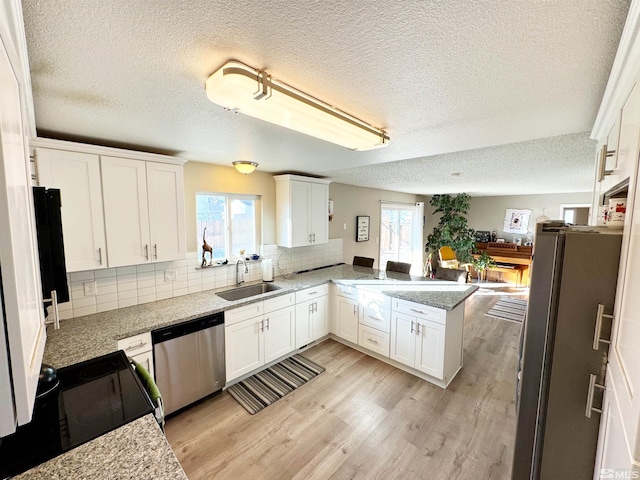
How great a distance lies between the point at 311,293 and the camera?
335 cm

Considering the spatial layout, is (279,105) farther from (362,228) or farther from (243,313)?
(362,228)

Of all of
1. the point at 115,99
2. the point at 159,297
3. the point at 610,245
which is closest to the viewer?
the point at 610,245

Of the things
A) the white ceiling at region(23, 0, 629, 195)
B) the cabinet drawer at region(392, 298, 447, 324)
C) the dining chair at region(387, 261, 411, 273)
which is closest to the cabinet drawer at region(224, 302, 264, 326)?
the cabinet drawer at region(392, 298, 447, 324)

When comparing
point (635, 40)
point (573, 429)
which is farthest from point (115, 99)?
point (573, 429)

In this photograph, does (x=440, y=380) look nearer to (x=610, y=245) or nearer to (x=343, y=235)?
(x=610, y=245)

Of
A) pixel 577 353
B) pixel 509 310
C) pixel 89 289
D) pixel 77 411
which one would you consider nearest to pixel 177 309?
pixel 89 289

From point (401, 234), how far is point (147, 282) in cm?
567

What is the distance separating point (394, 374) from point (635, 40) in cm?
293

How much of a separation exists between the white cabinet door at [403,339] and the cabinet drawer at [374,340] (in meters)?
0.08

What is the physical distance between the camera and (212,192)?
305 centimetres

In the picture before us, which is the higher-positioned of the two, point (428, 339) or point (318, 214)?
point (318, 214)

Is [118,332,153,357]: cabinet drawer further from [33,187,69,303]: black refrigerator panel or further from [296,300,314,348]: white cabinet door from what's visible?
[296,300,314,348]: white cabinet door

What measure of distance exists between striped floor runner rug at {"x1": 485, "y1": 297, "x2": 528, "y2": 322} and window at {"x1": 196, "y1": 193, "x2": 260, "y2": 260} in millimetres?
4206

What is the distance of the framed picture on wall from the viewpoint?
5.06m
